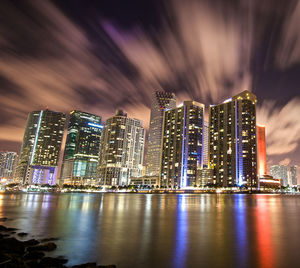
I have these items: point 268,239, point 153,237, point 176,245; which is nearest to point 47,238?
point 153,237

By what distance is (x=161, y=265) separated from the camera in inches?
588

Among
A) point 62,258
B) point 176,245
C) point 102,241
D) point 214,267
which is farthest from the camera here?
point 102,241

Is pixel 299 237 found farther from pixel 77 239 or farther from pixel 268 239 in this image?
pixel 77 239

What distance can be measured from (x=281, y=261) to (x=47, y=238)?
1886 centimetres

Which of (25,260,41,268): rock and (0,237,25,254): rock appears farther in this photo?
(0,237,25,254): rock

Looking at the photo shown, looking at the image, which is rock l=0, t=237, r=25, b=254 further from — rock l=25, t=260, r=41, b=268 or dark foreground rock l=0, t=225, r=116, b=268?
rock l=25, t=260, r=41, b=268

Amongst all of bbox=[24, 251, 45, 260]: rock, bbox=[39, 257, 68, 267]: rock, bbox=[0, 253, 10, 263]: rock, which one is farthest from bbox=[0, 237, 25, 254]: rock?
bbox=[39, 257, 68, 267]: rock

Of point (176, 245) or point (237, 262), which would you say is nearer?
point (237, 262)

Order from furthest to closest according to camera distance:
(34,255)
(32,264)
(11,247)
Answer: (11,247)
(34,255)
(32,264)

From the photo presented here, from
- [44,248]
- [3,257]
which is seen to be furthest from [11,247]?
[3,257]

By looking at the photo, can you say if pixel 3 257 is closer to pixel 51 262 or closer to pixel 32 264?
pixel 32 264

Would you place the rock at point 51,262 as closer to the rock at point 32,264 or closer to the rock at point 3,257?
the rock at point 32,264

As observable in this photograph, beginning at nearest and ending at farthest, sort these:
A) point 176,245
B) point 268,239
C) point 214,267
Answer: point 214,267
point 176,245
point 268,239

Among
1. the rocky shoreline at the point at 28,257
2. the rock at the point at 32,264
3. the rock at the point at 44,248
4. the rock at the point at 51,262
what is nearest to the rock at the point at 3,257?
the rocky shoreline at the point at 28,257
